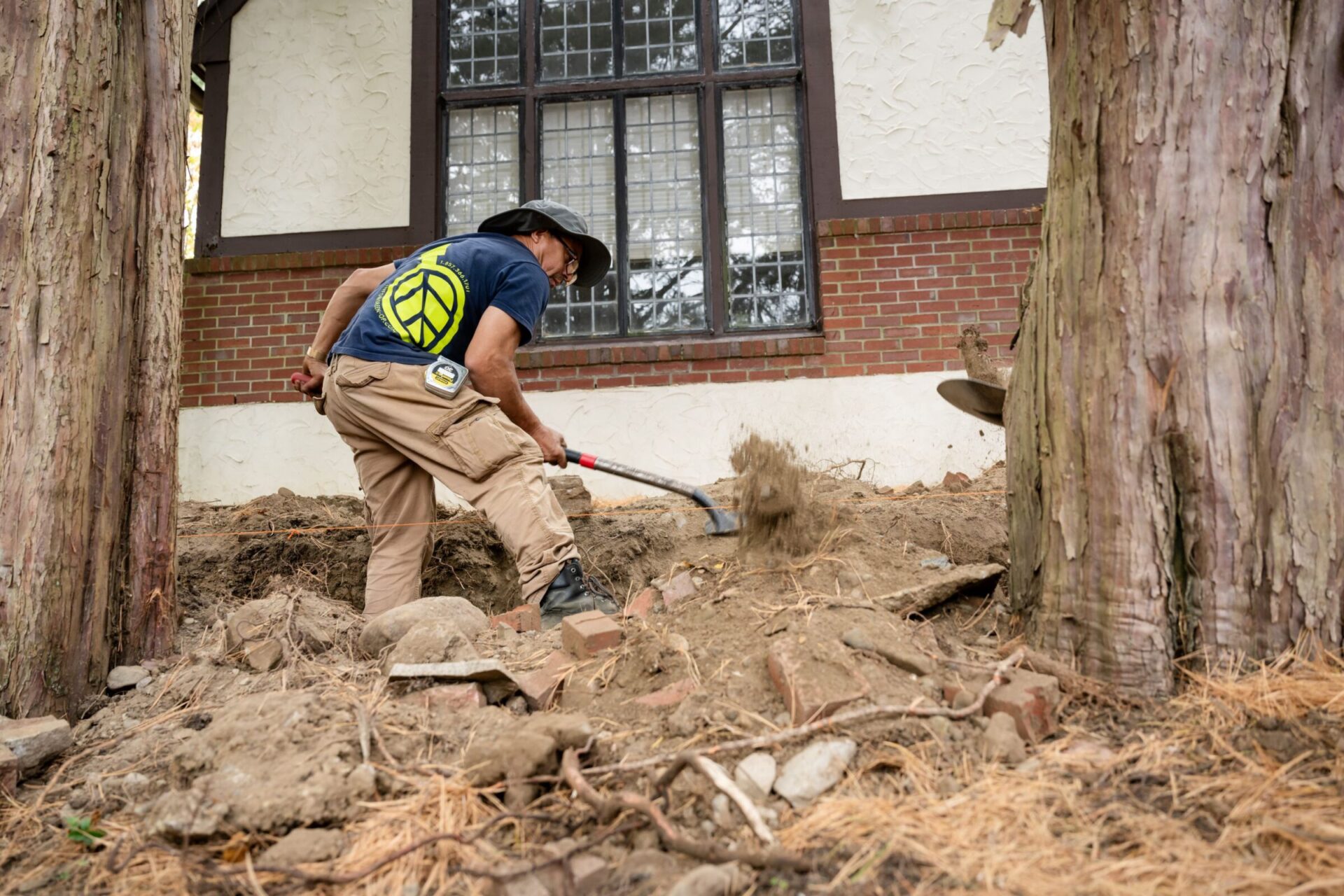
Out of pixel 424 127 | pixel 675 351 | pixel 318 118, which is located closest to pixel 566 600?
pixel 675 351

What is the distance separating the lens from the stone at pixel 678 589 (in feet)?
9.71

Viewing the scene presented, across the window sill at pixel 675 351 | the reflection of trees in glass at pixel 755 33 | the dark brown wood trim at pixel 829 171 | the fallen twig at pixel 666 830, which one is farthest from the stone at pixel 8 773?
the reflection of trees in glass at pixel 755 33

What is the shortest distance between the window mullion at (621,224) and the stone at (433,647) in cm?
381

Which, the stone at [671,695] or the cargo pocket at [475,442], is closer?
the stone at [671,695]

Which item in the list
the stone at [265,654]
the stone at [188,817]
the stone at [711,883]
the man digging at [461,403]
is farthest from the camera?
the man digging at [461,403]

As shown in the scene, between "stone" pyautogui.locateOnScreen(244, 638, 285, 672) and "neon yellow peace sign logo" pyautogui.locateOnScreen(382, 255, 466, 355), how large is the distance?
1325 millimetres

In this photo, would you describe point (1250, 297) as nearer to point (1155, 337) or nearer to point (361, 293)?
point (1155, 337)

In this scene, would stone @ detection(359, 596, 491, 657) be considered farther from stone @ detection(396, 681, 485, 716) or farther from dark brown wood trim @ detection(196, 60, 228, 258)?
dark brown wood trim @ detection(196, 60, 228, 258)

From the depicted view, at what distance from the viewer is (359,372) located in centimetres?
362

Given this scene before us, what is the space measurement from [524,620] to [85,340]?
157cm

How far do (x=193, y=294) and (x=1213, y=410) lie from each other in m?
5.99

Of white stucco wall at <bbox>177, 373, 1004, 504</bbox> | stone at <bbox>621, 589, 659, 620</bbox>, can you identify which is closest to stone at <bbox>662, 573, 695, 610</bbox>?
stone at <bbox>621, 589, 659, 620</bbox>

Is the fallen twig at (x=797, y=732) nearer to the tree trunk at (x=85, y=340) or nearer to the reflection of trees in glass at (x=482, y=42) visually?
the tree trunk at (x=85, y=340)

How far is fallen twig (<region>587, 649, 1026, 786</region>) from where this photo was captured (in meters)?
1.86
